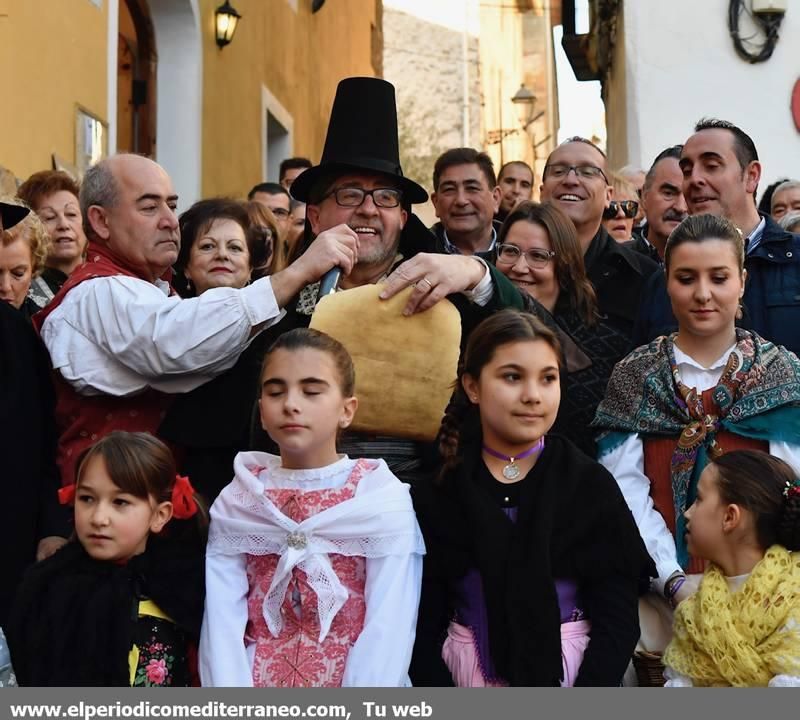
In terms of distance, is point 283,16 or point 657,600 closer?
point 657,600

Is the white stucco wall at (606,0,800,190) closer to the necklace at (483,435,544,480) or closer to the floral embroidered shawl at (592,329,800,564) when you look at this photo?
the floral embroidered shawl at (592,329,800,564)

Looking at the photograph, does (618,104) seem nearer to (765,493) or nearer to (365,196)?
(365,196)

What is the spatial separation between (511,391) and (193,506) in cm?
89

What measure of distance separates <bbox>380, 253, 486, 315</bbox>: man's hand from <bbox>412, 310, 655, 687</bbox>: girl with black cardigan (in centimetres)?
18

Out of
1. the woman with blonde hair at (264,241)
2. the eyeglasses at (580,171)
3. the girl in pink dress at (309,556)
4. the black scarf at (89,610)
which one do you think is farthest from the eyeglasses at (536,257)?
the black scarf at (89,610)

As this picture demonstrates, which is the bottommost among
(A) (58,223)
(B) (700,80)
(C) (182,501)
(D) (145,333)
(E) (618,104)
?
(C) (182,501)

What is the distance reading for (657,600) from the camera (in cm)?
378

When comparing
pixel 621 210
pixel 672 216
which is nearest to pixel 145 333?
pixel 672 216

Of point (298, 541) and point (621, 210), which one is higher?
point (621, 210)

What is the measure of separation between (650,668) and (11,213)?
2378 millimetres

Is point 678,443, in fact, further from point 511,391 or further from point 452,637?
point 452,637

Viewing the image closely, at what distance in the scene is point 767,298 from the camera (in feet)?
15.0

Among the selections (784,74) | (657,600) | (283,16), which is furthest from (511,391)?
(283,16)

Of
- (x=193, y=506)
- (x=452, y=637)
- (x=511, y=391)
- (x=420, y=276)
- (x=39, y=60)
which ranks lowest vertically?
(x=452, y=637)
